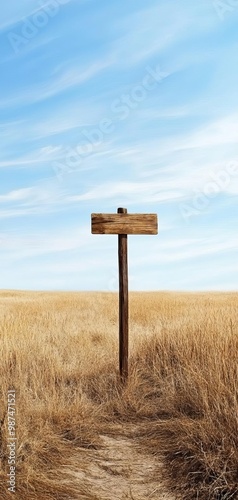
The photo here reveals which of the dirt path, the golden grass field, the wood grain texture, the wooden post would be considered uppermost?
the wood grain texture

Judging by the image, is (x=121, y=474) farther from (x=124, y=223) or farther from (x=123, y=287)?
(x=124, y=223)

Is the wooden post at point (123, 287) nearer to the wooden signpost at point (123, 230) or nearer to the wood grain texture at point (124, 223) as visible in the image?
the wooden signpost at point (123, 230)

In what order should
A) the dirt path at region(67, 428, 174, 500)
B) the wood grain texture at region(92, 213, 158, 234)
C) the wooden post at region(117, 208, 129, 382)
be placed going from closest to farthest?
the dirt path at region(67, 428, 174, 500) → the wood grain texture at region(92, 213, 158, 234) → the wooden post at region(117, 208, 129, 382)

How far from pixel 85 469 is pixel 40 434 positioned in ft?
1.86

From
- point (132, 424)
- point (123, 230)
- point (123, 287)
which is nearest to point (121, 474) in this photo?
point (132, 424)

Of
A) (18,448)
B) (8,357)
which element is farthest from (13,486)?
(8,357)

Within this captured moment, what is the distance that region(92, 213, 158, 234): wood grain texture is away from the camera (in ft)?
23.2

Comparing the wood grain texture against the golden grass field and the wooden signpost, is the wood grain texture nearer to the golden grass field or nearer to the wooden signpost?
the wooden signpost

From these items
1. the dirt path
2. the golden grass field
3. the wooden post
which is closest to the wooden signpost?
the wooden post

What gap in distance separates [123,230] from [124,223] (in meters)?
0.10

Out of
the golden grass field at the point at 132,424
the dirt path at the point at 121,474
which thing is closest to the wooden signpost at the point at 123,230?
the golden grass field at the point at 132,424

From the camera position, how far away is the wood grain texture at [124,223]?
7078 mm

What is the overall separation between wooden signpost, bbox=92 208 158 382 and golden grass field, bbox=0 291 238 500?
1.24 feet

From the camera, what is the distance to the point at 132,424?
5.72 meters
